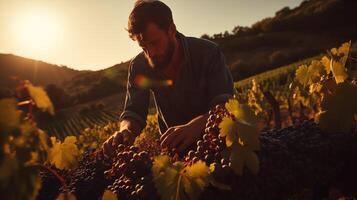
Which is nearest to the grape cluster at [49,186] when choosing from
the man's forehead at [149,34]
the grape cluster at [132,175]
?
the grape cluster at [132,175]

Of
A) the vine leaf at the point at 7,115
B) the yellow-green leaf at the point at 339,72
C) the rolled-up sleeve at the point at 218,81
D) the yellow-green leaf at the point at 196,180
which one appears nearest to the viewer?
the vine leaf at the point at 7,115

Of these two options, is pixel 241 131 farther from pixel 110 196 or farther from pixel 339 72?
pixel 339 72

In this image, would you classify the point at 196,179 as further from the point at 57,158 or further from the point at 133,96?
the point at 133,96

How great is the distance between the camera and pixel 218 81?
10.1 ft

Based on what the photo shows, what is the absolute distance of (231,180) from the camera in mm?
1501

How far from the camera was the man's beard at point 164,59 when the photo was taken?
306 centimetres

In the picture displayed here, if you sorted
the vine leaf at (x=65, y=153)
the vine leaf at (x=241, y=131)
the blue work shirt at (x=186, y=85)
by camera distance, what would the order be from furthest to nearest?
1. the blue work shirt at (x=186, y=85)
2. the vine leaf at (x=65, y=153)
3. the vine leaf at (x=241, y=131)

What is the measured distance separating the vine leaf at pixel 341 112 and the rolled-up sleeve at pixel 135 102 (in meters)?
1.81

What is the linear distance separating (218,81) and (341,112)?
1.33 metres

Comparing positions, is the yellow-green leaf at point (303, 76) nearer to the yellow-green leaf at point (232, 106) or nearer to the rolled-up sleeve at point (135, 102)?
the yellow-green leaf at point (232, 106)

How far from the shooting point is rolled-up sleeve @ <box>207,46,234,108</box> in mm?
2906

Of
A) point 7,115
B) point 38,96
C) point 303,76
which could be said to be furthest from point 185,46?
point 7,115

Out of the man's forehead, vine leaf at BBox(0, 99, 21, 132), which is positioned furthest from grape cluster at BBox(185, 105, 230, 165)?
the man's forehead

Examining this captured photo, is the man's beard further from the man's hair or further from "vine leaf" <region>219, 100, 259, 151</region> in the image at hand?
"vine leaf" <region>219, 100, 259, 151</region>
